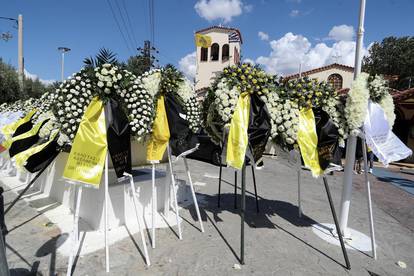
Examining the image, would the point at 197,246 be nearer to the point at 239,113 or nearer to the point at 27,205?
the point at 239,113

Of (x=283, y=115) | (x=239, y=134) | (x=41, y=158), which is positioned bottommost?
(x=41, y=158)

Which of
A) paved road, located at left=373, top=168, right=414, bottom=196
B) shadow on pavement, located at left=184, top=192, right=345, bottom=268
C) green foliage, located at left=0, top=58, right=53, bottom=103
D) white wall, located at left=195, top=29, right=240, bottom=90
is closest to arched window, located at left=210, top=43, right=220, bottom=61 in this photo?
white wall, located at left=195, top=29, right=240, bottom=90

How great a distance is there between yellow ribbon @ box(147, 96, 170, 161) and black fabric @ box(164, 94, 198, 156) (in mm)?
65

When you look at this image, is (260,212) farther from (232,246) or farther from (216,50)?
(216,50)

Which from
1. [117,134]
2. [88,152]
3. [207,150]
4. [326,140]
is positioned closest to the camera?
[88,152]

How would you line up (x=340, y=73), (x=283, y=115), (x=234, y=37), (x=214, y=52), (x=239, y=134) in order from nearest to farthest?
(x=239, y=134), (x=283, y=115), (x=340, y=73), (x=234, y=37), (x=214, y=52)

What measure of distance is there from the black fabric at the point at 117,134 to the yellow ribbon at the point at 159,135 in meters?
0.43

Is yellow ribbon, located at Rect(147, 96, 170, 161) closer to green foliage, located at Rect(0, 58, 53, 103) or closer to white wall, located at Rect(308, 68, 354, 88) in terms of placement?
green foliage, located at Rect(0, 58, 53, 103)

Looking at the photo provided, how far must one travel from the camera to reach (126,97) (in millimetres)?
3166

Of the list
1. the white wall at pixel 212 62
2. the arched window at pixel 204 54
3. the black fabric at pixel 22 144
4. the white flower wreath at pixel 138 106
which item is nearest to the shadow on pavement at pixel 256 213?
Answer: the white flower wreath at pixel 138 106

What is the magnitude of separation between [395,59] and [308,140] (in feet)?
102

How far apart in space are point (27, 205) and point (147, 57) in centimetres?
1445

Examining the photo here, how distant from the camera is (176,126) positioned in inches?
145

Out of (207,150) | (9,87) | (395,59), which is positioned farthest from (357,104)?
(395,59)
